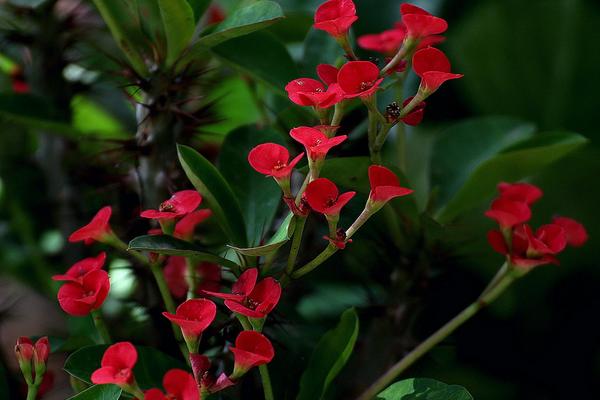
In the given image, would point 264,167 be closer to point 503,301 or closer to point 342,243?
point 342,243

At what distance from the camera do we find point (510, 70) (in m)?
1.41

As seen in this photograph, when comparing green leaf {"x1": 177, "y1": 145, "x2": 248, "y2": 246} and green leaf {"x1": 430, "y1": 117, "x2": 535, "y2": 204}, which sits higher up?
green leaf {"x1": 177, "y1": 145, "x2": 248, "y2": 246}

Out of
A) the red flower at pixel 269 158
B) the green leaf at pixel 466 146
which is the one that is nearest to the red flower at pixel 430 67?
the red flower at pixel 269 158

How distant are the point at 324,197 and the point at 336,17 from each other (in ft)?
0.46

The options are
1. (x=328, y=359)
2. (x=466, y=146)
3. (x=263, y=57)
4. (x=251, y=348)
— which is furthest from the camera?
(x=466, y=146)

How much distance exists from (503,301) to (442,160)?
38cm

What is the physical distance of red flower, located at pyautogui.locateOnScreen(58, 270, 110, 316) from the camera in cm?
52

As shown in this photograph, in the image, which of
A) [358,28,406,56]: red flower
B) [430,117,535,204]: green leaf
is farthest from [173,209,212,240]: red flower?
[430,117,535,204]: green leaf

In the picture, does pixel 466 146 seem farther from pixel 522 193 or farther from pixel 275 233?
pixel 275 233

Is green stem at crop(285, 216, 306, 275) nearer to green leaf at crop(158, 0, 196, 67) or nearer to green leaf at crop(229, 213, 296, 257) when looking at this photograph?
green leaf at crop(229, 213, 296, 257)

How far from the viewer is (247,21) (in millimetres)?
603

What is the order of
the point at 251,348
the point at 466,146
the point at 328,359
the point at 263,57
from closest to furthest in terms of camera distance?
the point at 251,348 < the point at 328,359 < the point at 263,57 < the point at 466,146

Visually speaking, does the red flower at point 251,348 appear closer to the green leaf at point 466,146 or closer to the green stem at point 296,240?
the green stem at point 296,240

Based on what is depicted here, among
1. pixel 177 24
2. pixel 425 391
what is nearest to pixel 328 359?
pixel 425 391
